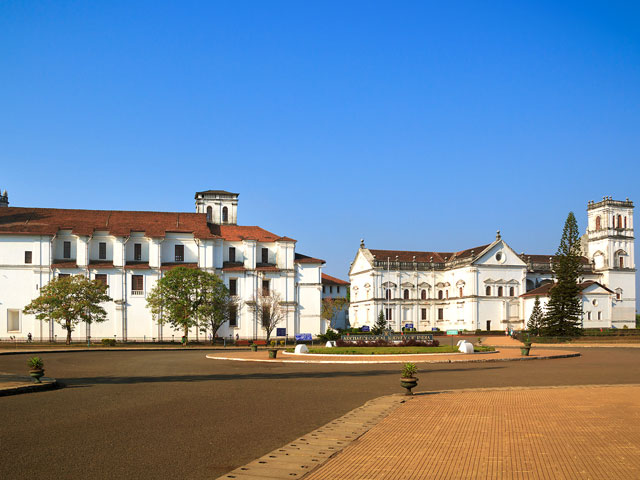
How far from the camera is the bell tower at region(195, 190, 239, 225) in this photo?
93.9 m

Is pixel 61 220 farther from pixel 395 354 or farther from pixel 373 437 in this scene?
pixel 373 437

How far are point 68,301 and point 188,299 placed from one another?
11.4m

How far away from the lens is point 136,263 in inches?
2995

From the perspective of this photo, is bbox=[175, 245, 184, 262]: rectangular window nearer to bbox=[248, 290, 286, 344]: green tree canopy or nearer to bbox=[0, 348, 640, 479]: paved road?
bbox=[248, 290, 286, 344]: green tree canopy

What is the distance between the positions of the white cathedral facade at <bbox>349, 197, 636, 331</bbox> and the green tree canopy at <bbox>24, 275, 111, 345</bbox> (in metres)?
46.4

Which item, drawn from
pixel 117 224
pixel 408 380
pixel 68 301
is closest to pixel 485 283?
pixel 117 224

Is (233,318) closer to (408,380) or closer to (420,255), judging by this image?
(420,255)

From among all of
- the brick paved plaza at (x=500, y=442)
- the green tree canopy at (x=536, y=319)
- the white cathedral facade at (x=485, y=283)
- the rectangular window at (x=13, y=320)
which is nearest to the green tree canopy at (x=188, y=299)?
the rectangular window at (x=13, y=320)

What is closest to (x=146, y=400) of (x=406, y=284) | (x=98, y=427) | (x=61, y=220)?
(x=98, y=427)

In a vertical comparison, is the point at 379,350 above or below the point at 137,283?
below

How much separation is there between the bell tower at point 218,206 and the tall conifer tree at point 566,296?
143 feet

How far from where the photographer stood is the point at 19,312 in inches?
2813

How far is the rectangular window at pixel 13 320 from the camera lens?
232 ft

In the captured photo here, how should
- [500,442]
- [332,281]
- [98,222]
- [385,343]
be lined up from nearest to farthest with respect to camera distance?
[500,442] < [385,343] < [98,222] < [332,281]
